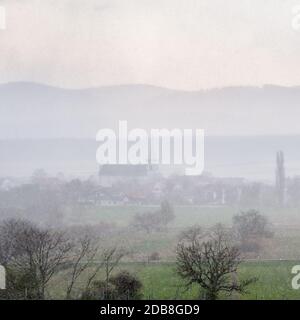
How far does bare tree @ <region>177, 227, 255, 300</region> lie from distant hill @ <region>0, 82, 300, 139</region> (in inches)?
35.6

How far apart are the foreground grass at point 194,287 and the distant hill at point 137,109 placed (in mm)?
1098

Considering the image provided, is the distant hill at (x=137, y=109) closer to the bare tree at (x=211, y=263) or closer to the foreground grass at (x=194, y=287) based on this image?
the bare tree at (x=211, y=263)

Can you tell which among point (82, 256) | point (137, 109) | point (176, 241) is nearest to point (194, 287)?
point (176, 241)

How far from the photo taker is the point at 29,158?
498cm

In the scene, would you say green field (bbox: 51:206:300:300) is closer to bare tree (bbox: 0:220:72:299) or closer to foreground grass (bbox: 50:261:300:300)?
foreground grass (bbox: 50:261:300:300)

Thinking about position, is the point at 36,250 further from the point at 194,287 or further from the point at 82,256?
the point at 194,287

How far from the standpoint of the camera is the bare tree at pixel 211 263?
465cm

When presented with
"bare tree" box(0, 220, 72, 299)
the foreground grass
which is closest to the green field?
the foreground grass

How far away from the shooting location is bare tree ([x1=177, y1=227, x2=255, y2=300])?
465 centimetres

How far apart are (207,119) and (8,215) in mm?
1814

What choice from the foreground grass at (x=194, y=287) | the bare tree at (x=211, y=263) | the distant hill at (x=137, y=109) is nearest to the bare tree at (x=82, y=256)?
the foreground grass at (x=194, y=287)
